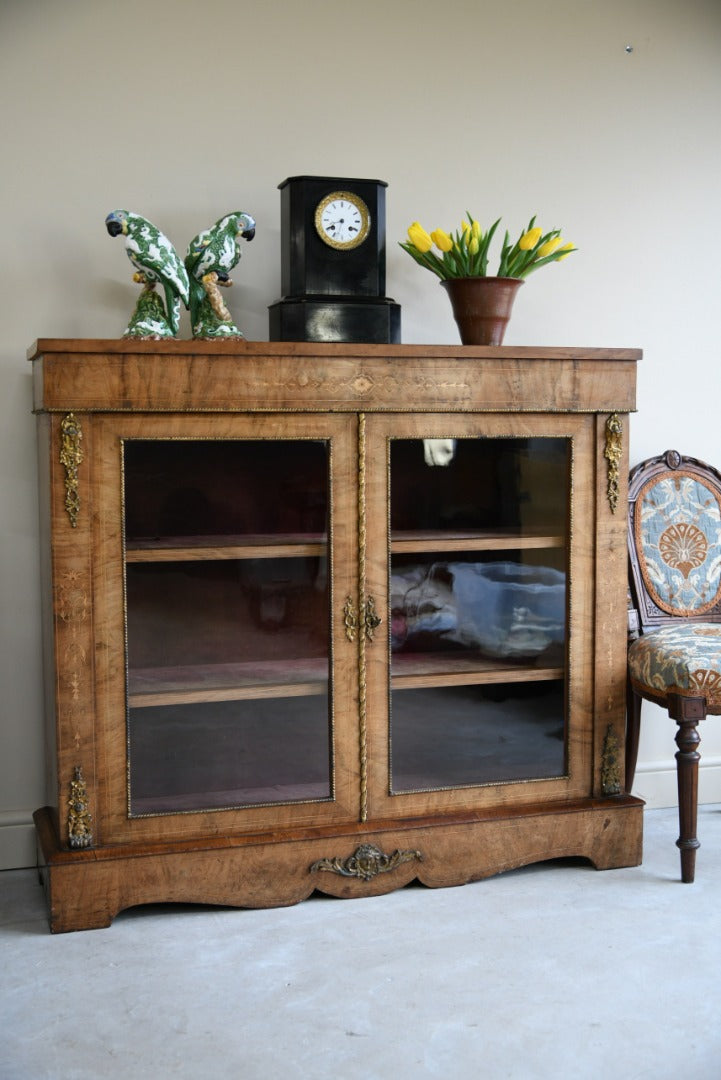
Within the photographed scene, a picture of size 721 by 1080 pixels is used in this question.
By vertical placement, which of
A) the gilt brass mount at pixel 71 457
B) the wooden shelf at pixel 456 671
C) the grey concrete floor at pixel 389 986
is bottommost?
the grey concrete floor at pixel 389 986

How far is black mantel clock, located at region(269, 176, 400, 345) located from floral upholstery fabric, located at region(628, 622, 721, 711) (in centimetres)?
94

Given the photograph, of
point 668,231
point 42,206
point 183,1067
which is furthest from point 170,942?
point 668,231

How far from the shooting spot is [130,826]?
2.48 metres

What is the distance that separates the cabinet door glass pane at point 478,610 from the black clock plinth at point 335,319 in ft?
0.96

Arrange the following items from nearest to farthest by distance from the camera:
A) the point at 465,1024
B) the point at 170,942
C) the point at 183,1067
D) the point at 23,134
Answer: the point at 183,1067, the point at 465,1024, the point at 170,942, the point at 23,134

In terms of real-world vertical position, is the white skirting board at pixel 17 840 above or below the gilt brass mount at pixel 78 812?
below

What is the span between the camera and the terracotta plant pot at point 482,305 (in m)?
2.72

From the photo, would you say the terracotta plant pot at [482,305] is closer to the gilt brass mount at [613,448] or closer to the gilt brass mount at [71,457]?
the gilt brass mount at [613,448]

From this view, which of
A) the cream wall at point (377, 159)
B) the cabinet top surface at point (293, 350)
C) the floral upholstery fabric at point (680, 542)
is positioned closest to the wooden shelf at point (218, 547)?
the cabinet top surface at point (293, 350)

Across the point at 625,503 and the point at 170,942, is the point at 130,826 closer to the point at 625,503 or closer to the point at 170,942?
the point at 170,942

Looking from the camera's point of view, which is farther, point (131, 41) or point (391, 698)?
point (131, 41)

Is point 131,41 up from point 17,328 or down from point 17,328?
up

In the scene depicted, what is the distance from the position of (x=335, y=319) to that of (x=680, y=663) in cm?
109

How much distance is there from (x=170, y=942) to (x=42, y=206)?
1.68 m
